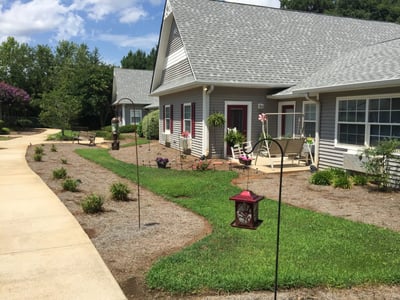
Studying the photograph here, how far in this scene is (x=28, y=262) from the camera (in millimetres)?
4570

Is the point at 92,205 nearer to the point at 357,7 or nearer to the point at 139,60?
the point at 357,7

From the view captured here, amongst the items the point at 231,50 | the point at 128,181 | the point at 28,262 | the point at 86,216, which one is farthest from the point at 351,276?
the point at 231,50

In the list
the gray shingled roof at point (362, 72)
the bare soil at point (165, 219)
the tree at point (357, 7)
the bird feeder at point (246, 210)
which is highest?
the tree at point (357, 7)

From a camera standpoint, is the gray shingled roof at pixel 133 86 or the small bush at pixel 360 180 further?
the gray shingled roof at pixel 133 86

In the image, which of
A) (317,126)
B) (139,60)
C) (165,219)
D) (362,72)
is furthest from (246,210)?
(139,60)

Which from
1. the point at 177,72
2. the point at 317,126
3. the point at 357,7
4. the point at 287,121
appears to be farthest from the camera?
the point at 357,7

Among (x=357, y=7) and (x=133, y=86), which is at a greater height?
(x=357, y=7)

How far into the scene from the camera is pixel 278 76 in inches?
588

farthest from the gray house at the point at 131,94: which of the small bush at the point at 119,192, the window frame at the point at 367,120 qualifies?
the small bush at the point at 119,192

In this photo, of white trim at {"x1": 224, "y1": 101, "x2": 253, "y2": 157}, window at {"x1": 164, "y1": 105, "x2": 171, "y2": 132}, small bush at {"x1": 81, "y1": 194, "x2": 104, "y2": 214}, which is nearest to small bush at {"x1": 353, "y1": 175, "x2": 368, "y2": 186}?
white trim at {"x1": 224, "y1": 101, "x2": 253, "y2": 157}

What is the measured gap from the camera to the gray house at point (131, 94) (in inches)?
1396

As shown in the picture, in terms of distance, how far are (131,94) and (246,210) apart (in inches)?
1333

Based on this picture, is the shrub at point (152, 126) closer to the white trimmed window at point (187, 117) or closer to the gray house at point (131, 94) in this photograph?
the white trimmed window at point (187, 117)

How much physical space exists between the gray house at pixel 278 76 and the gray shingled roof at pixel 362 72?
4 centimetres
